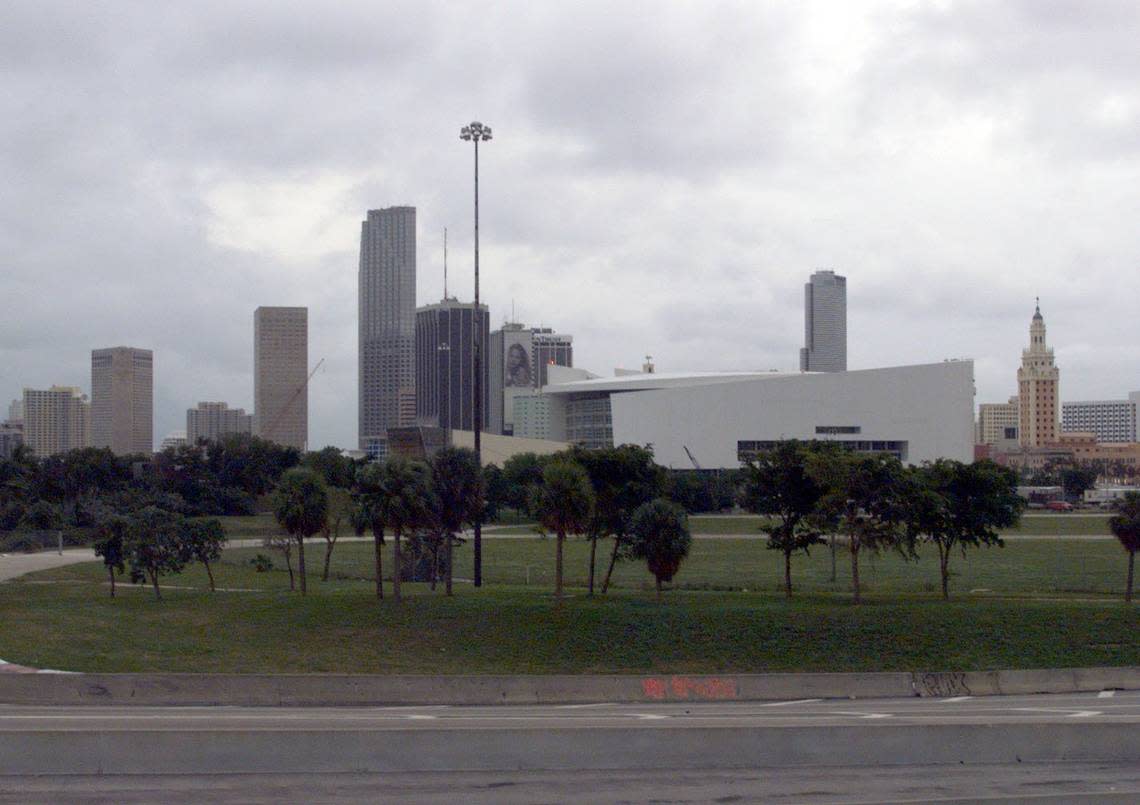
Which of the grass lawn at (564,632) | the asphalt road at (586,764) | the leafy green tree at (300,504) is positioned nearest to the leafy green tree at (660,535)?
the grass lawn at (564,632)

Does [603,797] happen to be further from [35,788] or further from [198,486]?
[198,486]

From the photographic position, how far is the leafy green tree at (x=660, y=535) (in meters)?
37.0

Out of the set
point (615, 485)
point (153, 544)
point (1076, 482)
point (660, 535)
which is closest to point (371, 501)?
point (615, 485)

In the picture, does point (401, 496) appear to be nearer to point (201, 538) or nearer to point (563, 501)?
point (563, 501)

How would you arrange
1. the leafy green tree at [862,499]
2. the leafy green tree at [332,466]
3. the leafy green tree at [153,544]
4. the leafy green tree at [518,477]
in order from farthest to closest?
1. the leafy green tree at [518,477]
2. the leafy green tree at [332,466]
3. the leafy green tree at [153,544]
4. the leafy green tree at [862,499]

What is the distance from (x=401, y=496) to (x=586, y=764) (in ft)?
74.6

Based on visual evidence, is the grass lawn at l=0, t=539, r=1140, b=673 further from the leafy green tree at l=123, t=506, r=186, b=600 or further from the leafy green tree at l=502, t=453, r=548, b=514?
the leafy green tree at l=502, t=453, r=548, b=514

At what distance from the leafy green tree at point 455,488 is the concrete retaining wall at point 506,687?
15345 millimetres

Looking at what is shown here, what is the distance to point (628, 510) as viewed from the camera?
3909cm

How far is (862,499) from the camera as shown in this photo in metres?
35.7

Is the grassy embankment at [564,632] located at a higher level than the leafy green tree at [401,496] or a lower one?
lower

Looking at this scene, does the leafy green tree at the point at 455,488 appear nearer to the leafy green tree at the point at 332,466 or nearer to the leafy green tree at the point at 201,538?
the leafy green tree at the point at 201,538

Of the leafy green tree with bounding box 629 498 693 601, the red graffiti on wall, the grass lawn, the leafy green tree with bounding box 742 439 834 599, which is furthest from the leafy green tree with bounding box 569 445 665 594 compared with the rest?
the red graffiti on wall

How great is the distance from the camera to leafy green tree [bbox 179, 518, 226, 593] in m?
41.2
